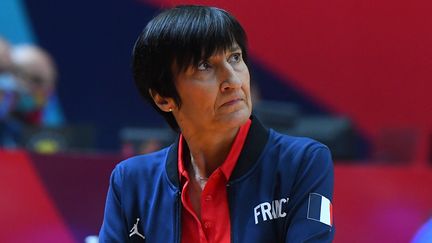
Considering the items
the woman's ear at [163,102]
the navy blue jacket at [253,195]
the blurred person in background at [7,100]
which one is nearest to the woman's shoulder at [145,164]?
the navy blue jacket at [253,195]

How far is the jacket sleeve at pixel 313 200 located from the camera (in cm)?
177

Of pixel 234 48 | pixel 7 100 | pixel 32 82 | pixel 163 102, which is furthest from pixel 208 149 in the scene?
pixel 32 82

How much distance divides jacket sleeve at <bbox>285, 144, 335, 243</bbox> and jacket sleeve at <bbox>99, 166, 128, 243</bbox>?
15.0 inches

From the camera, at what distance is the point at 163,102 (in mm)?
1873

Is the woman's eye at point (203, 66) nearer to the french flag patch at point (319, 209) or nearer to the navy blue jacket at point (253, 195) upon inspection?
the navy blue jacket at point (253, 195)

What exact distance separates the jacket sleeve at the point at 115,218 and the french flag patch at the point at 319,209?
43cm

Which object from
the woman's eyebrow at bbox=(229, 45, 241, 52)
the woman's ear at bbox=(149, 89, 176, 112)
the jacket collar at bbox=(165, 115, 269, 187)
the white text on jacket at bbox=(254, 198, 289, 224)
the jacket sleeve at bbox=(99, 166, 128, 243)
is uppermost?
the woman's eyebrow at bbox=(229, 45, 241, 52)

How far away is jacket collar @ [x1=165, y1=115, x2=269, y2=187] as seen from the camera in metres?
1.85

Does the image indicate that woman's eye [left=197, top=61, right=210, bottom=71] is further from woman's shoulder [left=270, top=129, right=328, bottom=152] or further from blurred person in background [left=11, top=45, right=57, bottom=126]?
blurred person in background [left=11, top=45, right=57, bottom=126]

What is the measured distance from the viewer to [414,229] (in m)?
2.94

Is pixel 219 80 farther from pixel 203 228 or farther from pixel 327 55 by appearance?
pixel 327 55

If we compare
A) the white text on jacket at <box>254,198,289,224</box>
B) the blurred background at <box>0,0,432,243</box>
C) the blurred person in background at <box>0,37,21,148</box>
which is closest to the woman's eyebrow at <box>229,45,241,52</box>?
the white text on jacket at <box>254,198,289,224</box>

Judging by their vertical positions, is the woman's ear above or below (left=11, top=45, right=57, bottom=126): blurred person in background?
above

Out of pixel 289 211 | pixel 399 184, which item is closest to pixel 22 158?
pixel 399 184
